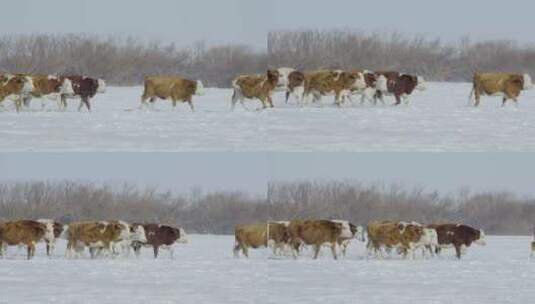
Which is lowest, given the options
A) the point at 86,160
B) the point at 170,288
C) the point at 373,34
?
the point at 170,288

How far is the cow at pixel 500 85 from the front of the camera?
31.1ft

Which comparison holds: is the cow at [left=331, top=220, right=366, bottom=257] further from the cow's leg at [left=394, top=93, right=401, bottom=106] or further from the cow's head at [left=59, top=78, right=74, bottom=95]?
the cow's head at [left=59, top=78, right=74, bottom=95]

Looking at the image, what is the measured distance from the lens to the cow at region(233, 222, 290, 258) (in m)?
9.46

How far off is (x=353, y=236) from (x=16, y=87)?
2027 millimetres

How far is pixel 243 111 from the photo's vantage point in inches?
372

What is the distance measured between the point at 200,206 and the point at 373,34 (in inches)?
52.3

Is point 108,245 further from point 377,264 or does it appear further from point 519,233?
point 519,233

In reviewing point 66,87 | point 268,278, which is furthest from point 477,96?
point 66,87

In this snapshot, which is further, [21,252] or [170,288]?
[21,252]

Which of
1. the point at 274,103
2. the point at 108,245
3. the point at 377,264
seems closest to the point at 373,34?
the point at 274,103

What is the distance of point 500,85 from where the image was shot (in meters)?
9.46

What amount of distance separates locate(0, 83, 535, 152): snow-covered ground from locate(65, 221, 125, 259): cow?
24.0 inches

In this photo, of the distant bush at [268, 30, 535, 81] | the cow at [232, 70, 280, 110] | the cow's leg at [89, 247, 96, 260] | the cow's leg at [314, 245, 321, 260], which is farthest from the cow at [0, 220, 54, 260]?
the distant bush at [268, 30, 535, 81]

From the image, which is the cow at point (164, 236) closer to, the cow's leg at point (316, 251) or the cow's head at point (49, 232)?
the cow's head at point (49, 232)
